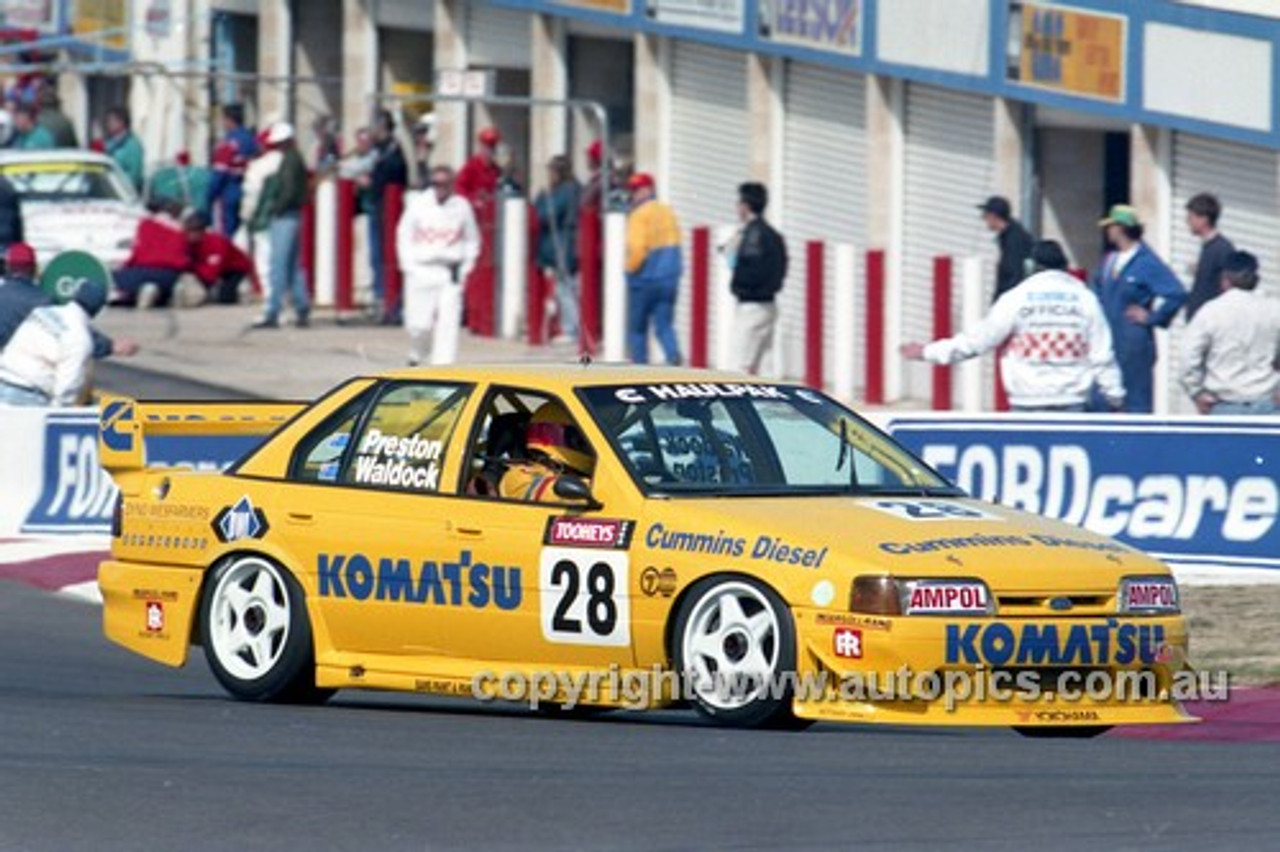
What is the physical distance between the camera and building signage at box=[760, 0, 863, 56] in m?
27.3

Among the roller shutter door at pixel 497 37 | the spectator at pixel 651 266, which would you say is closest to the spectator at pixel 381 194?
the roller shutter door at pixel 497 37

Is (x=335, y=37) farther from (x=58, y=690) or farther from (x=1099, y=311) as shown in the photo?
(x=58, y=690)

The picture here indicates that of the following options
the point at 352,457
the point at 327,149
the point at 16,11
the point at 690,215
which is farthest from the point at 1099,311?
the point at 16,11

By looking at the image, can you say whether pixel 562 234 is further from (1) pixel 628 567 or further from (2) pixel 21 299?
(1) pixel 628 567

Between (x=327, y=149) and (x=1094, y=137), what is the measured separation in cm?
1093

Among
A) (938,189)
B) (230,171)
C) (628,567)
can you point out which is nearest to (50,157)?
(230,171)

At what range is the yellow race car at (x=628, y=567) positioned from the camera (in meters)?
10.8

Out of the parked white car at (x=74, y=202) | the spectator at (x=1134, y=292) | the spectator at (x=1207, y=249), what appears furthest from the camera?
the parked white car at (x=74, y=202)

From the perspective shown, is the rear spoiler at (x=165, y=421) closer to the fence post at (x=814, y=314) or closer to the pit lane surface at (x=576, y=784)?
the pit lane surface at (x=576, y=784)

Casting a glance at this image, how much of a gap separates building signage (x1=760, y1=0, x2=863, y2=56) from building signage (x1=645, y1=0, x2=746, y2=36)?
0.42 meters

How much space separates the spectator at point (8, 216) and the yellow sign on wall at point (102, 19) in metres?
16.2

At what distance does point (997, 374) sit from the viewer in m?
24.1

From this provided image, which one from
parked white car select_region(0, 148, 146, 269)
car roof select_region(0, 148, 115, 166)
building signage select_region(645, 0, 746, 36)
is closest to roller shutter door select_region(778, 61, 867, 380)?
building signage select_region(645, 0, 746, 36)

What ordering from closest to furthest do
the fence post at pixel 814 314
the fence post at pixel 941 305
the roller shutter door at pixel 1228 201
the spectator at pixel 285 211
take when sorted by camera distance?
the roller shutter door at pixel 1228 201 < the fence post at pixel 941 305 < the fence post at pixel 814 314 < the spectator at pixel 285 211
